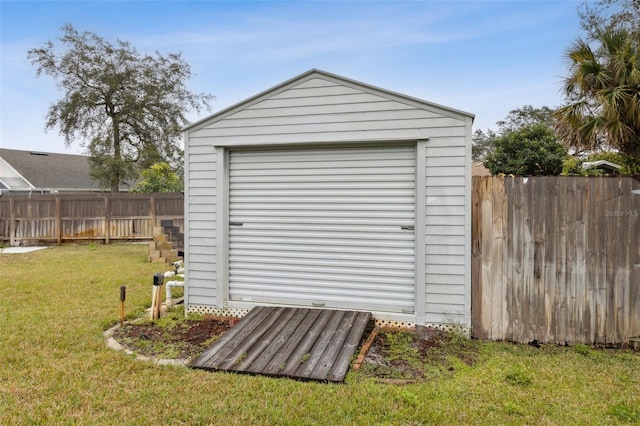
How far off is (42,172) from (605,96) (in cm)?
2554

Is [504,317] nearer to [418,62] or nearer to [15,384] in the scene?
[15,384]

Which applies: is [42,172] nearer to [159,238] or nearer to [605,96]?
[159,238]

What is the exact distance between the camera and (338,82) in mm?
4660

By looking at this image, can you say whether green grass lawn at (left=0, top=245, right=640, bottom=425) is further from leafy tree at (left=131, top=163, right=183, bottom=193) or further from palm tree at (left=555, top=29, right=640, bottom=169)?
leafy tree at (left=131, top=163, right=183, bottom=193)

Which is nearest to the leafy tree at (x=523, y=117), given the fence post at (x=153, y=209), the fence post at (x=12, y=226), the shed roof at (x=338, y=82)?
the fence post at (x=153, y=209)

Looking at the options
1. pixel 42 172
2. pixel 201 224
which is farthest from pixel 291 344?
pixel 42 172

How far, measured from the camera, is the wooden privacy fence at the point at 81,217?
42.9 feet

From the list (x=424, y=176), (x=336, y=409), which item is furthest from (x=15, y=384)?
(x=424, y=176)

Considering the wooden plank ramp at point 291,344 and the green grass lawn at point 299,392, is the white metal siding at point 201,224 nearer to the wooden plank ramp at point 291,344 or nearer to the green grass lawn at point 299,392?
the wooden plank ramp at point 291,344

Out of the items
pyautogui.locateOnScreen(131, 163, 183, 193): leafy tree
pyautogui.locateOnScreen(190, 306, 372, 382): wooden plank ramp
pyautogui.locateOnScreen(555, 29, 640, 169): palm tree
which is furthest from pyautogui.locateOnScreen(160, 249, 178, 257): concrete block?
pyautogui.locateOnScreen(555, 29, 640, 169): palm tree

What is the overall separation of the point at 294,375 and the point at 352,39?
9141mm

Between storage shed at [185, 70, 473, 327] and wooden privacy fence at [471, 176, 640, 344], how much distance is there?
26cm

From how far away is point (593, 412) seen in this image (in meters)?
2.75

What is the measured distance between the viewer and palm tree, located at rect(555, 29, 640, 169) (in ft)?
16.4
